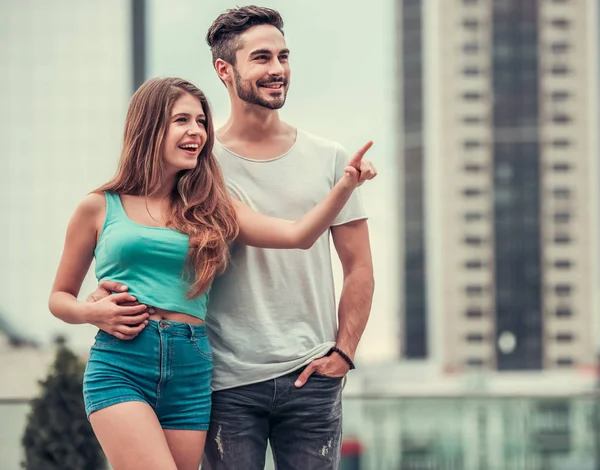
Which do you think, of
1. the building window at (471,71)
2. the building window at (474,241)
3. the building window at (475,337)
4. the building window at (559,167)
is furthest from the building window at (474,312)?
the building window at (471,71)

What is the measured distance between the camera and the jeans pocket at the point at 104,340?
242 cm

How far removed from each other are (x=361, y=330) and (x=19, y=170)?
61.4 m

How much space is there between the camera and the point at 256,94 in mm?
2629

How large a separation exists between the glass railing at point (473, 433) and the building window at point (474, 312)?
74482 millimetres

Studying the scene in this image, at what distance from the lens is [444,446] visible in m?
5.79

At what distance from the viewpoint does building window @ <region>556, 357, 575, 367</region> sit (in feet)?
263

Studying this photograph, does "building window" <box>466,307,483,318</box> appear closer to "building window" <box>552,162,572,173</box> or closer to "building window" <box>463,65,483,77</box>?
"building window" <box>552,162,572,173</box>

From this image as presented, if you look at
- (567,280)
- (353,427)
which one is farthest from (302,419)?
(567,280)

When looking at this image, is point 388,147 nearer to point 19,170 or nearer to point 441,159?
point 441,159

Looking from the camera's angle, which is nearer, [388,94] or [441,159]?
[441,159]

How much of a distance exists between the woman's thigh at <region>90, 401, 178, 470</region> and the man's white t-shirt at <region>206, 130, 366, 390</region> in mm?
251

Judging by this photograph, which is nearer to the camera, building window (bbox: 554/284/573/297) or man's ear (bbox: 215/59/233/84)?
man's ear (bbox: 215/59/233/84)

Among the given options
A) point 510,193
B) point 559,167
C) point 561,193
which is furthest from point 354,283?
point 559,167

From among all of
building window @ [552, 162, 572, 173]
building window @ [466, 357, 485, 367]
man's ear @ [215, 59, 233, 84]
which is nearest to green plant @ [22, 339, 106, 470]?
man's ear @ [215, 59, 233, 84]
